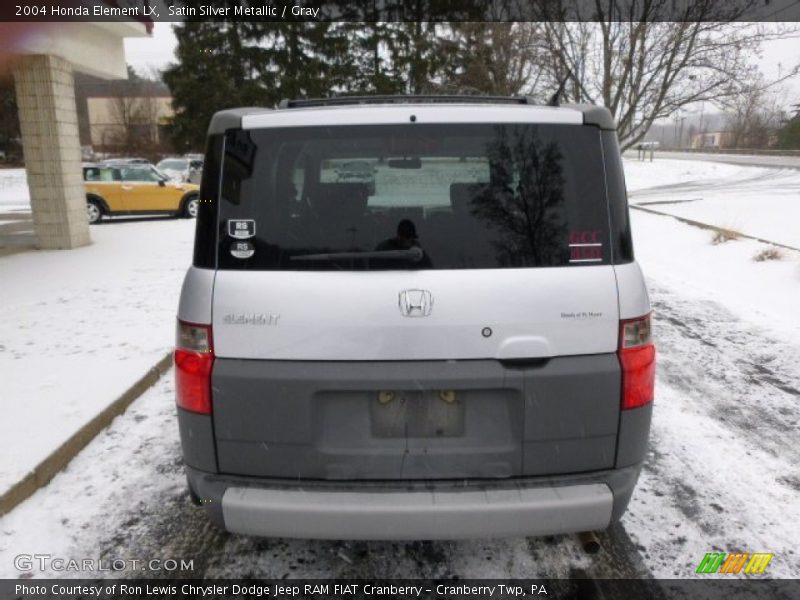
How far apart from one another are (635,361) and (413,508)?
100 centimetres

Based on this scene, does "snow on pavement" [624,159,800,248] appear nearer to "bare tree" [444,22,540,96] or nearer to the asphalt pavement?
the asphalt pavement

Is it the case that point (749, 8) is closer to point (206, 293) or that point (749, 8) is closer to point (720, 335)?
point (720, 335)

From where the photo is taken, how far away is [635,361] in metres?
2.29

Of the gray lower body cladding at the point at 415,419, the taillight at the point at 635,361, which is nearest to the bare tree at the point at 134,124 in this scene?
the gray lower body cladding at the point at 415,419

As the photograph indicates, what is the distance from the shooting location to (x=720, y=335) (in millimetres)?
6109

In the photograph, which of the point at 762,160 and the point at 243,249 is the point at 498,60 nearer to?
the point at 243,249

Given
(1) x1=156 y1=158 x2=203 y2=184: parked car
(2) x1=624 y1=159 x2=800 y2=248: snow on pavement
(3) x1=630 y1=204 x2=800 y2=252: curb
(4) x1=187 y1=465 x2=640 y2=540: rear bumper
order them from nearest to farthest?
1. (4) x1=187 y1=465 x2=640 y2=540: rear bumper
2. (3) x1=630 y1=204 x2=800 y2=252: curb
3. (2) x1=624 y1=159 x2=800 y2=248: snow on pavement
4. (1) x1=156 y1=158 x2=203 y2=184: parked car

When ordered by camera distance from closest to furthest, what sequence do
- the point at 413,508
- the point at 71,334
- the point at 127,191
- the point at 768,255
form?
the point at 413,508 < the point at 71,334 < the point at 768,255 < the point at 127,191

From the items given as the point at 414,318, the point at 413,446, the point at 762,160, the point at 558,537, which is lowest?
the point at 558,537

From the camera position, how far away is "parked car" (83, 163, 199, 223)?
17.2 metres

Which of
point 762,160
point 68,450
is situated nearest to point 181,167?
point 68,450

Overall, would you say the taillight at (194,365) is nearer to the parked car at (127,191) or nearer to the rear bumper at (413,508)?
the rear bumper at (413,508)

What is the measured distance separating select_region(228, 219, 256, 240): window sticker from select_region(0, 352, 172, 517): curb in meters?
2.08

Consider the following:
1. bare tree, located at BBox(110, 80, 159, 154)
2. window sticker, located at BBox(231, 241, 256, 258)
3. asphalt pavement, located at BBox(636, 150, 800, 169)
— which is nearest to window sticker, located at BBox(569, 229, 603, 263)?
window sticker, located at BBox(231, 241, 256, 258)
